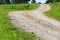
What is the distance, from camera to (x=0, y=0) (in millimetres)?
99938

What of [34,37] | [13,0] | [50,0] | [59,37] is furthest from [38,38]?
[13,0]

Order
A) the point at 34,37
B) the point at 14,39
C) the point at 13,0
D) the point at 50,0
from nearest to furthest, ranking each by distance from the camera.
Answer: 1. the point at 14,39
2. the point at 34,37
3. the point at 50,0
4. the point at 13,0

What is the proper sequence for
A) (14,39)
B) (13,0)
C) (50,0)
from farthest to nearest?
(13,0) → (50,0) → (14,39)

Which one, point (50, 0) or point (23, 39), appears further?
point (50, 0)

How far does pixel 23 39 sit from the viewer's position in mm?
12641

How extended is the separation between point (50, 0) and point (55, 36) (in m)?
85.7

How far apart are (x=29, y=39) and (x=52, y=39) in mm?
1262

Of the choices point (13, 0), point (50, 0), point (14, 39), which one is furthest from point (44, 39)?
point (13, 0)

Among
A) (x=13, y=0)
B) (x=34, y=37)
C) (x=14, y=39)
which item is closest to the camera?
(x=14, y=39)

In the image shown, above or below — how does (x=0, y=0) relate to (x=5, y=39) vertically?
below

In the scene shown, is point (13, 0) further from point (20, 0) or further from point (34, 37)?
point (34, 37)

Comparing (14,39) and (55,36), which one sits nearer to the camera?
(14,39)

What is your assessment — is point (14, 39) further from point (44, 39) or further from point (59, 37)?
point (59, 37)

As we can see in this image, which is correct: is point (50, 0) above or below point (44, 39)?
below
